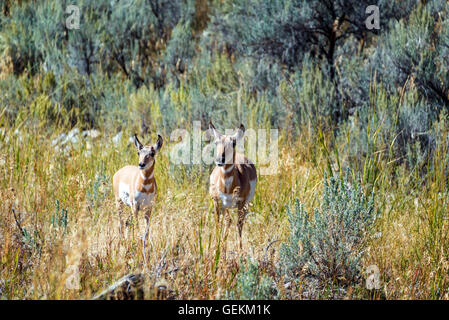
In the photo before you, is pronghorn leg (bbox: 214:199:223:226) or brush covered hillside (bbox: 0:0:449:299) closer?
brush covered hillside (bbox: 0:0:449:299)

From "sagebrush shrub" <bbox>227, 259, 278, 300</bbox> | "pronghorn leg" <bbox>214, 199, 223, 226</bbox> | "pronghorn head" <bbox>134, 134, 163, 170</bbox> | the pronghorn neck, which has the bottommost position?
"sagebrush shrub" <bbox>227, 259, 278, 300</bbox>

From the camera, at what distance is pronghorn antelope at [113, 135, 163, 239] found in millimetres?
3984

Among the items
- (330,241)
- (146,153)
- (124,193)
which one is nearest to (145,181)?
(146,153)

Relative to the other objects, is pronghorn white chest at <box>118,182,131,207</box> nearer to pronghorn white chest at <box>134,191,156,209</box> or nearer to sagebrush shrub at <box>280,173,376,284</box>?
pronghorn white chest at <box>134,191,156,209</box>

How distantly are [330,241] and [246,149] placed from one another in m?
2.51

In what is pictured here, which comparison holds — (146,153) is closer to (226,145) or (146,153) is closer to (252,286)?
(226,145)

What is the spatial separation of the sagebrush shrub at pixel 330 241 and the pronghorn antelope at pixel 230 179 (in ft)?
1.70

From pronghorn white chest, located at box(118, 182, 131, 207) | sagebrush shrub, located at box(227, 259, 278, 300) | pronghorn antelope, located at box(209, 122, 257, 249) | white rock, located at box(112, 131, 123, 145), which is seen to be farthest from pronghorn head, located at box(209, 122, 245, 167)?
white rock, located at box(112, 131, 123, 145)

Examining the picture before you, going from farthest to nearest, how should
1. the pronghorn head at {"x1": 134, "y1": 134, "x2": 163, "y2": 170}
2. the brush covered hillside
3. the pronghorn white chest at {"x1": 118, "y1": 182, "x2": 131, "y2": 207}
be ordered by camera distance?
the pronghorn white chest at {"x1": 118, "y1": 182, "x2": 131, "y2": 207}, the pronghorn head at {"x1": 134, "y1": 134, "x2": 163, "y2": 170}, the brush covered hillside

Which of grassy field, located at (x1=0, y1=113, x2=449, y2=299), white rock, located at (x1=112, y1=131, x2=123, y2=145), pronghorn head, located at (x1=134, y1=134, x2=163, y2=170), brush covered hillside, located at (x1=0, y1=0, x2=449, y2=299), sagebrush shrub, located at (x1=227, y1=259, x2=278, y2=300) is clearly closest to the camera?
sagebrush shrub, located at (x1=227, y1=259, x2=278, y2=300)

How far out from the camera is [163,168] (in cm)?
575

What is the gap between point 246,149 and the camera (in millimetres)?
6180

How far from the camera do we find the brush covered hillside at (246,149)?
3768 mm

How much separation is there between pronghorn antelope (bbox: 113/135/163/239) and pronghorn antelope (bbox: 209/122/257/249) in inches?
19.7
